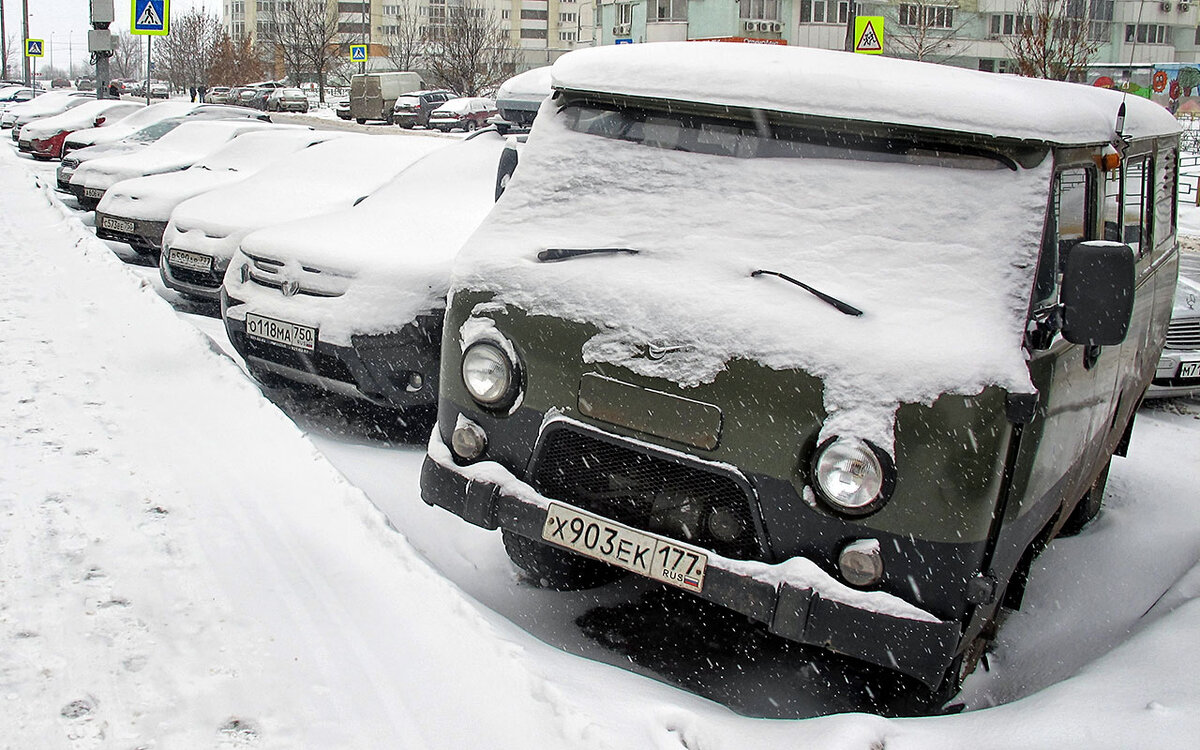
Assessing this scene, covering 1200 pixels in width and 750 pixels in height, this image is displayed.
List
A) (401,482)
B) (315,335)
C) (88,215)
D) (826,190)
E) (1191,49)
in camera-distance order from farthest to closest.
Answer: (1191,49)
(88,215)
(315,335)
(401,482)
(826,190)

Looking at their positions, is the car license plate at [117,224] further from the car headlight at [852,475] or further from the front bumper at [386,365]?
the car headlight at [852,475]

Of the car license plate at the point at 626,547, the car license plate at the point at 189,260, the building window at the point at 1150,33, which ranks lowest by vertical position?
the car license plate at the point at 626,547

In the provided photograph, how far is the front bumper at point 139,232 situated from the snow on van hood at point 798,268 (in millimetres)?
7337

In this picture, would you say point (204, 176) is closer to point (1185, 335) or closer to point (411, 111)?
point (1185, 335)

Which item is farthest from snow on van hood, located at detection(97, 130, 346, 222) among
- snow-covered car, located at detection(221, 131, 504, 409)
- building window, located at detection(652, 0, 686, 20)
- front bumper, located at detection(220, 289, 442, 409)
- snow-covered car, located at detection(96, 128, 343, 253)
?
building window, located at detection(652, 0, 686, 20)

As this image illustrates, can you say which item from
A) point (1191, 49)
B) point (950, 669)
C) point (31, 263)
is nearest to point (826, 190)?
point (950, 669)

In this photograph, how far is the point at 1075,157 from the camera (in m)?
3.48

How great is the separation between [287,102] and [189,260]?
48.5m

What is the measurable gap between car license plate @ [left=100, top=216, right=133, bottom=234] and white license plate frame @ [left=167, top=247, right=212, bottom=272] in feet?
7.91

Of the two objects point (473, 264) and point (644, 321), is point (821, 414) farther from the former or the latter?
point (473, 264)

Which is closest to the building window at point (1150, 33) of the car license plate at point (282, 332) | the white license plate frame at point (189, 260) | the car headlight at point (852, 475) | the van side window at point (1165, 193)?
the van side window at point (1165, 193)

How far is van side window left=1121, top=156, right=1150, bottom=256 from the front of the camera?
4242mm

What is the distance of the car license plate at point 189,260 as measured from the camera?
26.0ft

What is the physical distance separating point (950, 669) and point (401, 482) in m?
2.76
